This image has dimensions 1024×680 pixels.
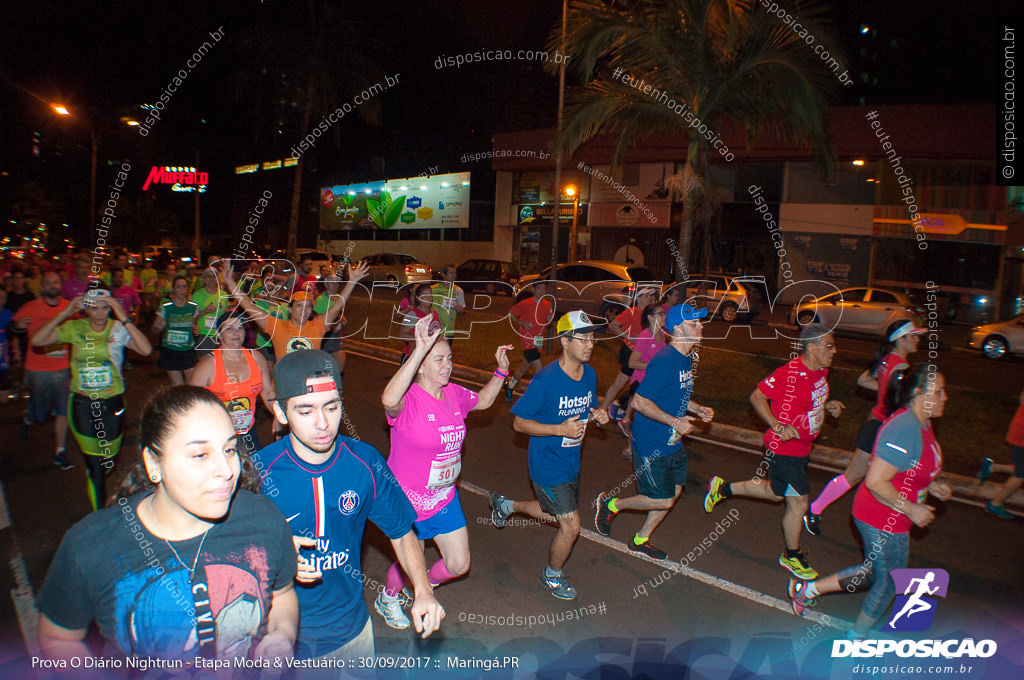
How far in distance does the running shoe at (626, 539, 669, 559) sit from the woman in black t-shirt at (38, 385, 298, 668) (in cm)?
371

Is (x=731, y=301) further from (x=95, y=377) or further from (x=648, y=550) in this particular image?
(x=95, y=377)

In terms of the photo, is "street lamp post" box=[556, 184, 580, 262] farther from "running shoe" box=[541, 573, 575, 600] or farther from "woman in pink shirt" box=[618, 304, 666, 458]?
"running shoe" box=[541, 573, 575, 600]

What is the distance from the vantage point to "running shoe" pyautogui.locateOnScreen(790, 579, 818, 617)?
4518mm

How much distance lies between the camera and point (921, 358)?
55.0 ft

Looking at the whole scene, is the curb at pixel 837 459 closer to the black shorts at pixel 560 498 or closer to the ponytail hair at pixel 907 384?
the ponytail hair at pixel 907 384

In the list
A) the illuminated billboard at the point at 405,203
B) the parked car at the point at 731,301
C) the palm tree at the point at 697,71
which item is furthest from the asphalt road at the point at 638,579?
the illuminated billboard at the point at 405,203

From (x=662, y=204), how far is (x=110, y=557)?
3163 centimetres

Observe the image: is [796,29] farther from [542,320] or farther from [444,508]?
[444,508]

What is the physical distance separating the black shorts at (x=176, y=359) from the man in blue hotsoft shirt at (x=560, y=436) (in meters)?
5.38

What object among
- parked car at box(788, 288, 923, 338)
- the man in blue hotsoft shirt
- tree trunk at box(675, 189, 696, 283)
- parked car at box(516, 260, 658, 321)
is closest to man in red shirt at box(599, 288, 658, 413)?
tree trunk at box(675, 189, 696, 283)

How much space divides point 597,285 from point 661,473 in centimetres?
1632

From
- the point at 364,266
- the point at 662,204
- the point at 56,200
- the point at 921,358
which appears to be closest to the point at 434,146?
the point at 662,204

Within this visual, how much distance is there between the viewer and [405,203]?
138 feet

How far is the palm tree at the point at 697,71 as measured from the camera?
1036 cm
